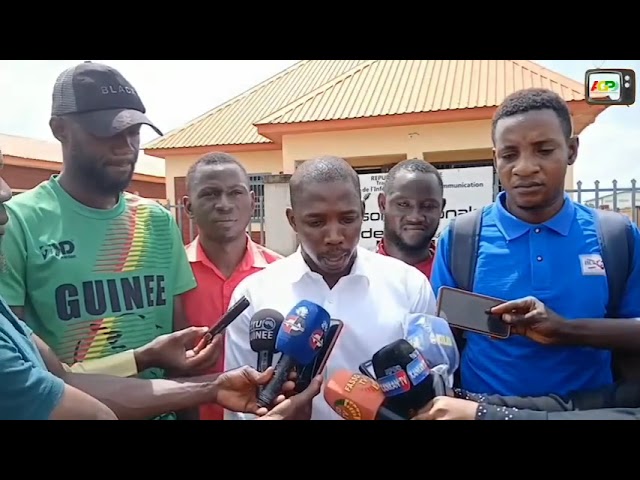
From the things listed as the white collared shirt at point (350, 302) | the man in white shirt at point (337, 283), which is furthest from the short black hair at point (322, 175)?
the white collared shirt at point (350, 302)

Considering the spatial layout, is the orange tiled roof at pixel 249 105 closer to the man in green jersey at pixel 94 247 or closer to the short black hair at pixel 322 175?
the man in green jersey at pixel 94 247

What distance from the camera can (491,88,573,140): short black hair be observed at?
1.55m

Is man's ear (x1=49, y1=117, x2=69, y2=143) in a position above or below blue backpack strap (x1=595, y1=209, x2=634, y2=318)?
above

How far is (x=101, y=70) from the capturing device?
1.74 m

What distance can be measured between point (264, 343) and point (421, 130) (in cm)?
226

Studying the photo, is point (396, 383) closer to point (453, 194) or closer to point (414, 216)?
point (414, 216)

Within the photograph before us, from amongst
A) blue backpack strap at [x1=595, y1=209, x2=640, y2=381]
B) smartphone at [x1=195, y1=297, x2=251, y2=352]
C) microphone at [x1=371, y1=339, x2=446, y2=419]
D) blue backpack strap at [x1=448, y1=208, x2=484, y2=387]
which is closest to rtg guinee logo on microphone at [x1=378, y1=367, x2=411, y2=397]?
microphone at [x1=371, y1=339, x2=446, y2=419]

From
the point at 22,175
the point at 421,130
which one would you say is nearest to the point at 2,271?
the point at 22,175

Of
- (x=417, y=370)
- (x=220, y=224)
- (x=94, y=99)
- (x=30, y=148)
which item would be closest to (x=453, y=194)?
(x=220, y=224)

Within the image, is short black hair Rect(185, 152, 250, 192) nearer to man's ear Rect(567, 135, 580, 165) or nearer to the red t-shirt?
the red t-shirt

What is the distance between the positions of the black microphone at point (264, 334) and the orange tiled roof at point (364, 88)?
29.9 inches

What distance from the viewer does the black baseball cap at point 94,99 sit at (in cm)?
173

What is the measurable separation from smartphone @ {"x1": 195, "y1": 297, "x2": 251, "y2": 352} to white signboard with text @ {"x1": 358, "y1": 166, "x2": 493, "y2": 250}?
0.59m
